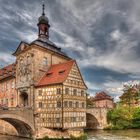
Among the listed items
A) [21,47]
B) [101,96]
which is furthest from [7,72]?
[101,96]

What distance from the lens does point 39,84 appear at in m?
33.8

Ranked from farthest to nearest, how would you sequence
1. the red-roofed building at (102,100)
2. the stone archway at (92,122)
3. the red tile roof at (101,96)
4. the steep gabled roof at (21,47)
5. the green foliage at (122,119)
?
the red tile roof at (101,96), the red-roofed building at (102,100), the green foliage at (122,119), the stone archway at (92,122), the steep gabled roof at (21,47)

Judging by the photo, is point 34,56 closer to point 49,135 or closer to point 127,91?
point 49,135

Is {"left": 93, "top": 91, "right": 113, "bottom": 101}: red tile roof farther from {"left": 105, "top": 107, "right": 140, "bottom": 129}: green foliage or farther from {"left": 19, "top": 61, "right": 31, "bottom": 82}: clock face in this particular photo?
{"left": 19, "top": 61, "right": 31, "bottom": 82}: clock face

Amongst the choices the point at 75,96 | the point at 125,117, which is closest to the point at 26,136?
the point at 75,96

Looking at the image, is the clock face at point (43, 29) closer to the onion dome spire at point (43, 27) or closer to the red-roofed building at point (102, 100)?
the onion dome spire at point (43, 27)

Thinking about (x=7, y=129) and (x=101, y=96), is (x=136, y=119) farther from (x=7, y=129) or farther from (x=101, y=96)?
(x=101, y=96)

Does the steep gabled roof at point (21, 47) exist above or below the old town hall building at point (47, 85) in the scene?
above

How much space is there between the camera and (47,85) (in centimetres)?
3272

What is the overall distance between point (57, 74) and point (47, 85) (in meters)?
1.97

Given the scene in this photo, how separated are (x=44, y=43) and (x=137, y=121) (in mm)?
25223

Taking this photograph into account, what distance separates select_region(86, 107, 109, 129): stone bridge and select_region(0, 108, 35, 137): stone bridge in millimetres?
15469

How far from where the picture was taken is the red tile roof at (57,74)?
32050 mm

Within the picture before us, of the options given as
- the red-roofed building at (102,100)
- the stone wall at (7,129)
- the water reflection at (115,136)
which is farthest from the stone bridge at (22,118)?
the red-roofed building at (102,100)
